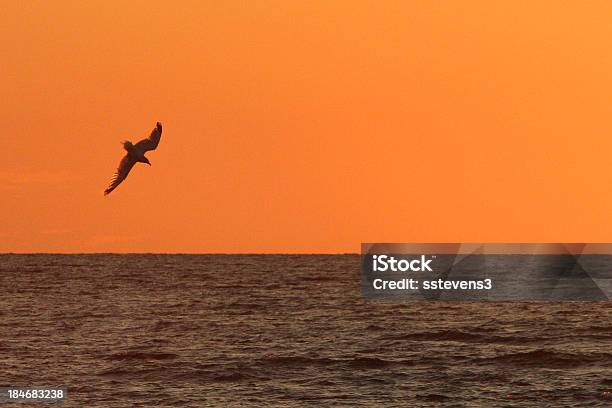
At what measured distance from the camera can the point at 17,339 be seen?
5450 centimetres

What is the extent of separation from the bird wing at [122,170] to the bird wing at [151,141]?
1.32 feet

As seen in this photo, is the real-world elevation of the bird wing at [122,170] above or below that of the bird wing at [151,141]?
below

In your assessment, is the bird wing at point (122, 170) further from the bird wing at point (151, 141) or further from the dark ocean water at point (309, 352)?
the dark ocean water at point (309, 352)

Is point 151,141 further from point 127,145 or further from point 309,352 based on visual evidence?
point 309,352

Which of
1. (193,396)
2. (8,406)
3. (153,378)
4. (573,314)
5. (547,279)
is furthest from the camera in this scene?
(547,279)

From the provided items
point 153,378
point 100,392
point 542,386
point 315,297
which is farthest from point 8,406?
point 315,297

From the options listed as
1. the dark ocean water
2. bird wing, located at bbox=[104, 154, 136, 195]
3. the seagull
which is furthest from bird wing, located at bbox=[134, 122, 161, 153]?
the dark ocean water

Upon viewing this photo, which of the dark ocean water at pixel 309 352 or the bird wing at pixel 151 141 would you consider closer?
the bird wing at pixel 151 141

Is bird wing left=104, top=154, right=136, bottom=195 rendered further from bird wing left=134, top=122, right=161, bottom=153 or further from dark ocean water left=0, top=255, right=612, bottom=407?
dark ocean water left=0, top=255, right=612, bottom=407

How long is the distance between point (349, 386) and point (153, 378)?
7.92 meters

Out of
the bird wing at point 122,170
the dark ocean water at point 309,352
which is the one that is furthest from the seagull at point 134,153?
the dark ocean water at point 309,352

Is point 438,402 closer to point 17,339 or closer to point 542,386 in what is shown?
point 542,386

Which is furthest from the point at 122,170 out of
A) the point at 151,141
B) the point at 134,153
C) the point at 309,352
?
the point at 309,352

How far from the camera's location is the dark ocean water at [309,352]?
38.2 m
